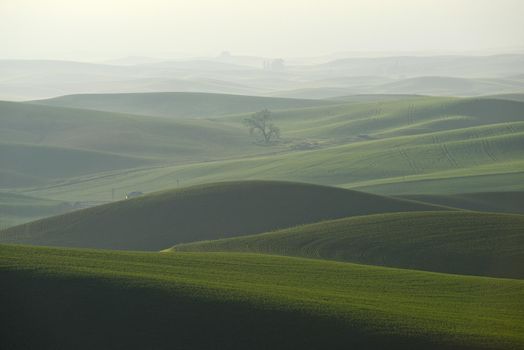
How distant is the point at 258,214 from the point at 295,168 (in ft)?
100

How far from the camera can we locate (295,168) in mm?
77562

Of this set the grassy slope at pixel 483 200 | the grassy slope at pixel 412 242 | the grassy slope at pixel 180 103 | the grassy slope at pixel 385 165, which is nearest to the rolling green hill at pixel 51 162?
the grassy slope at pixel 385 165

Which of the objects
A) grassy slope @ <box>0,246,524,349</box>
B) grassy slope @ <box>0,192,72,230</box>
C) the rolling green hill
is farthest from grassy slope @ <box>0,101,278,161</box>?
grassy slope @ <box>0,246,524,349</box>

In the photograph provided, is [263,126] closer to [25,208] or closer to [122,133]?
[122,133]

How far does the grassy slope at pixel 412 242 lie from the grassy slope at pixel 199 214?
149 inches

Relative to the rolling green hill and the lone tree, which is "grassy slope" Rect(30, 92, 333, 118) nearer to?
the lone tree

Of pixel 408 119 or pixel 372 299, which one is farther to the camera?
pixel 408 119

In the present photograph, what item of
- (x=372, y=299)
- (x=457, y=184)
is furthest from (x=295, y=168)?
(x=372, y=299)

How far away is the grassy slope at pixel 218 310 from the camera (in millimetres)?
22156

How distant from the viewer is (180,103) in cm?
16088

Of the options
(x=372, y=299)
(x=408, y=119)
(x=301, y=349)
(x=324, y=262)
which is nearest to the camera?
(x=301, y=349)

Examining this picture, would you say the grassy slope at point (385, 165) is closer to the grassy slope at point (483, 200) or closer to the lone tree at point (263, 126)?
the lone tree at point (263, 126)

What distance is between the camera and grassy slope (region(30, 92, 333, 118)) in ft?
503

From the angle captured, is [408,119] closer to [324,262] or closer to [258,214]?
[258,214]
